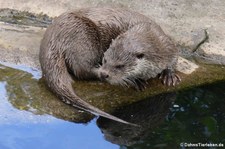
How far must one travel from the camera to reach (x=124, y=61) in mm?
3625

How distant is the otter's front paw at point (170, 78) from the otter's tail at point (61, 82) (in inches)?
27.3

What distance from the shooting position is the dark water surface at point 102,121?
297cm

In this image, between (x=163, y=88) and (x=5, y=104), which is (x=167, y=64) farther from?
(x=5, y=104)

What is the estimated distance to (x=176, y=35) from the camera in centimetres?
459

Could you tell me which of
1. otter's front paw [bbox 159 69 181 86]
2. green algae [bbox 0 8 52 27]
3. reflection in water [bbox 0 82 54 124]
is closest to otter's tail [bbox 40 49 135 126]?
reflection in water [bbox 0 82 54 124]

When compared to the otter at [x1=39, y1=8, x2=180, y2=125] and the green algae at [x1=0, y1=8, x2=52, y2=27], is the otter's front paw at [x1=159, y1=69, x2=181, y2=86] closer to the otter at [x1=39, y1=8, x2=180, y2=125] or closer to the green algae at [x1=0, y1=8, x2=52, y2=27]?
the otter at [x1=39, y1=8, x2=180, y2=125]

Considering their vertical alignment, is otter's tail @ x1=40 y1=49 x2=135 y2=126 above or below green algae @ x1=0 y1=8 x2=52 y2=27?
above

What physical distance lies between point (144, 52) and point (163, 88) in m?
Result: 0.31

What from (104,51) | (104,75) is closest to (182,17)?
(104,51)

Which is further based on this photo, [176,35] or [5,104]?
[176,35]

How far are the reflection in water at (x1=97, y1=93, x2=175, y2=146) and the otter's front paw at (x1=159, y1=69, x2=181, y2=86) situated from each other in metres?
0.14

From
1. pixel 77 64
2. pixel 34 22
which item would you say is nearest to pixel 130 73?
pixel 77 64

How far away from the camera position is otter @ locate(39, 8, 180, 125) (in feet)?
11.8

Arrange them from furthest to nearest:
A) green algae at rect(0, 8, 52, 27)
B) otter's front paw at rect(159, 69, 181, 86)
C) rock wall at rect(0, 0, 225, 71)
→ green algae at rect(0, 8, 52, 27)
rock wall at rect(0, 0, 225, 71)
otter's front paw at rect(159, 69, 181, 86)
